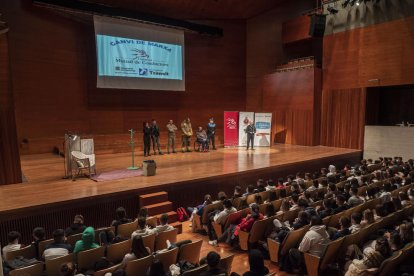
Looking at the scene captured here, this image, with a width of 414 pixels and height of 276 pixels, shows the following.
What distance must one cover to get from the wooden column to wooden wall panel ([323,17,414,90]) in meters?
11.4

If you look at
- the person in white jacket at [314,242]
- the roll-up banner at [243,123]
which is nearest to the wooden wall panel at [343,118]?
the roll-up banner at [243,123]

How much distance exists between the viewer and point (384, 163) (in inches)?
362

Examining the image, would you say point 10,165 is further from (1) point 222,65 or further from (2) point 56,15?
Result: (1) point 222,65

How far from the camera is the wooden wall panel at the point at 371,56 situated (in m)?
10.7

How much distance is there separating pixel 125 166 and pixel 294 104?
8.27 meters

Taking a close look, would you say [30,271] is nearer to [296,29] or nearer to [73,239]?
[73,239]

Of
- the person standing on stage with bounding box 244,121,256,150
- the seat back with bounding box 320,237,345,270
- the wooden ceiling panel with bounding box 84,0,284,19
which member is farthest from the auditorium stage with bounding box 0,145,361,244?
the wooden ceiling panel with bounding box 84,0,284,19

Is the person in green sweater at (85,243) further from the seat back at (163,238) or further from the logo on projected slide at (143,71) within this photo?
Result: the logo on projected slide at (143,71)

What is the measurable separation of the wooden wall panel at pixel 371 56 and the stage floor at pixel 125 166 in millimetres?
2847


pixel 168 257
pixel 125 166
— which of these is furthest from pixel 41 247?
pixel 125 166

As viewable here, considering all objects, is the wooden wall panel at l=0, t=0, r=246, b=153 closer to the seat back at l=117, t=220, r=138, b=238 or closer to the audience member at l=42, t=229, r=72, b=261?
the seat back at l=117, t=220, r=138, b=238

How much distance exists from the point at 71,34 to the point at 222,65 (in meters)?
6.88

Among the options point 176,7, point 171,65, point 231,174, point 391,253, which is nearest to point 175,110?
point 171,65

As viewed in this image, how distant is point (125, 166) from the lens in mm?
8859
